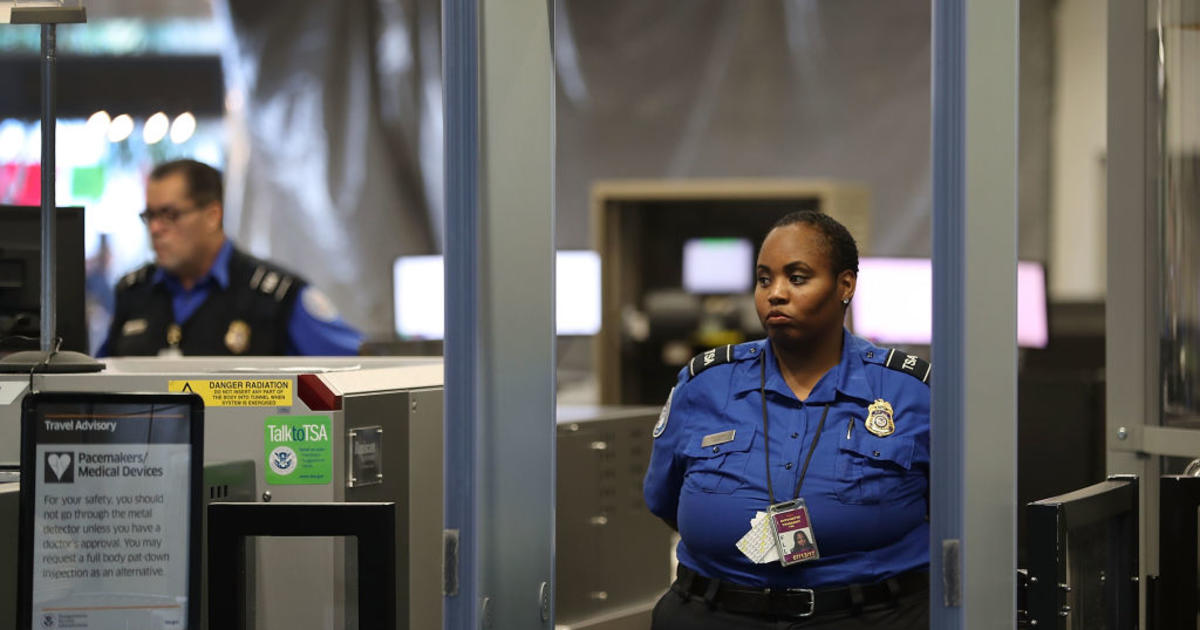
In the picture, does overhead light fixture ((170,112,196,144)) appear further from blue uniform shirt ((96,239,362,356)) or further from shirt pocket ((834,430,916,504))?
shirt pocket ((834,430,916,504))

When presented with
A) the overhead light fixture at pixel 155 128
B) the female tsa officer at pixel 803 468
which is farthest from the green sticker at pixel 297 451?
the overhead light fixture at pixel 155 128

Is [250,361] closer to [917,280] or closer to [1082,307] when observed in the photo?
[917,280]

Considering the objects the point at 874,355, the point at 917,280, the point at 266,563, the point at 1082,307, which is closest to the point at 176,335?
the point at 266,563

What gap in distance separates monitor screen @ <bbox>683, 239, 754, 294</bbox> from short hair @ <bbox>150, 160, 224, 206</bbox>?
4.13m

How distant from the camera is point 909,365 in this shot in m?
2.49

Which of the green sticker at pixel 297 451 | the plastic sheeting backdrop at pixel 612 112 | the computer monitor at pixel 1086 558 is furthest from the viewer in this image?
the plastic sheeting backdrop at pixel 612 112

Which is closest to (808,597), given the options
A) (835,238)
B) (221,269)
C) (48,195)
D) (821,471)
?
(821,471)

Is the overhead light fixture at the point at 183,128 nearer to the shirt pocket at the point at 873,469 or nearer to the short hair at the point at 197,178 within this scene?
the short hair at the point at 197,178

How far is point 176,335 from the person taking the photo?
410 centimetres

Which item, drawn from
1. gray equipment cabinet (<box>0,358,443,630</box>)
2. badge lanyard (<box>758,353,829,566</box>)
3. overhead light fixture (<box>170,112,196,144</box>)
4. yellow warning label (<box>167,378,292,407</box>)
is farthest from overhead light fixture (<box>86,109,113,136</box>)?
badge lanyard (<box>758,353,829,566</box>)

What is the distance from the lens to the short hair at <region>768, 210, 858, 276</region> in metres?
2.50

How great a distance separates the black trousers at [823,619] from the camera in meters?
2.37

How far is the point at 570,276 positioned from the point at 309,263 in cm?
136

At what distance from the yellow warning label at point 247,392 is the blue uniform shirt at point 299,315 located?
1533mm
